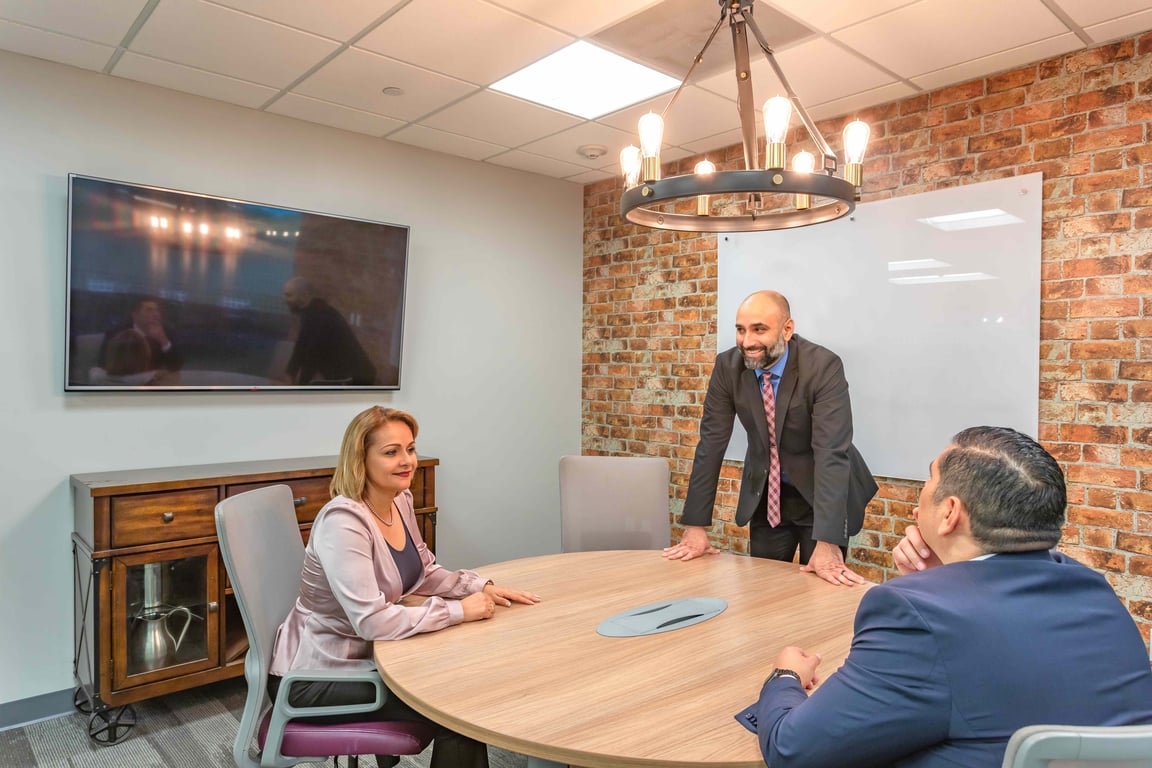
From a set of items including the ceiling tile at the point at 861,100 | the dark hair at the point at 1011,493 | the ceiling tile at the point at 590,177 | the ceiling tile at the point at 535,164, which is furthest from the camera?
the ceiling tile at the point at 590,177

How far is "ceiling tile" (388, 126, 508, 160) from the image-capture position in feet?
12.9

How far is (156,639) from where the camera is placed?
298cm

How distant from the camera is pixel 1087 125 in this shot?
9.45 ft

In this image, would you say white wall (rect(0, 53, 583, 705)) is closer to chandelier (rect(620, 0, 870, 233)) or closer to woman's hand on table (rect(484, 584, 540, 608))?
woman's hand on table (rect(484, 584, 540, 608))

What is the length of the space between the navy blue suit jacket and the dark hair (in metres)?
0.05

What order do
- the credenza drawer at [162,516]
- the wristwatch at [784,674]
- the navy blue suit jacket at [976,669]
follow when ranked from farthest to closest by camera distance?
the credenza drawer at [162,516]
the wristwatch at [784,674]
the navy blue suit jacket at [976,669]

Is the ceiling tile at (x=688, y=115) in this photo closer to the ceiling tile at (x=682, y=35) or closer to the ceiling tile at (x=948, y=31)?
the ceiling tile at (x=682, y=35)

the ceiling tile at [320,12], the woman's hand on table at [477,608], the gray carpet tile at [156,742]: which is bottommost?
the gray carpet tile at [156,742]

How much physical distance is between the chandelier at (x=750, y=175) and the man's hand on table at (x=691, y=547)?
1.11m

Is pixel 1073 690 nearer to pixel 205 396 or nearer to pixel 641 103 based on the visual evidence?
pixel 641 103

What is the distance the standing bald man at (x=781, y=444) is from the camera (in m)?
2.63

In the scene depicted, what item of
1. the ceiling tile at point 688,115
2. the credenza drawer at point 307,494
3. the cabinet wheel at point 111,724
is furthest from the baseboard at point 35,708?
the ceiling tile at point 688,115

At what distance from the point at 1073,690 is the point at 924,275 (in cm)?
270

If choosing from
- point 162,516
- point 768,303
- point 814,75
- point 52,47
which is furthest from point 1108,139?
point 52,47
